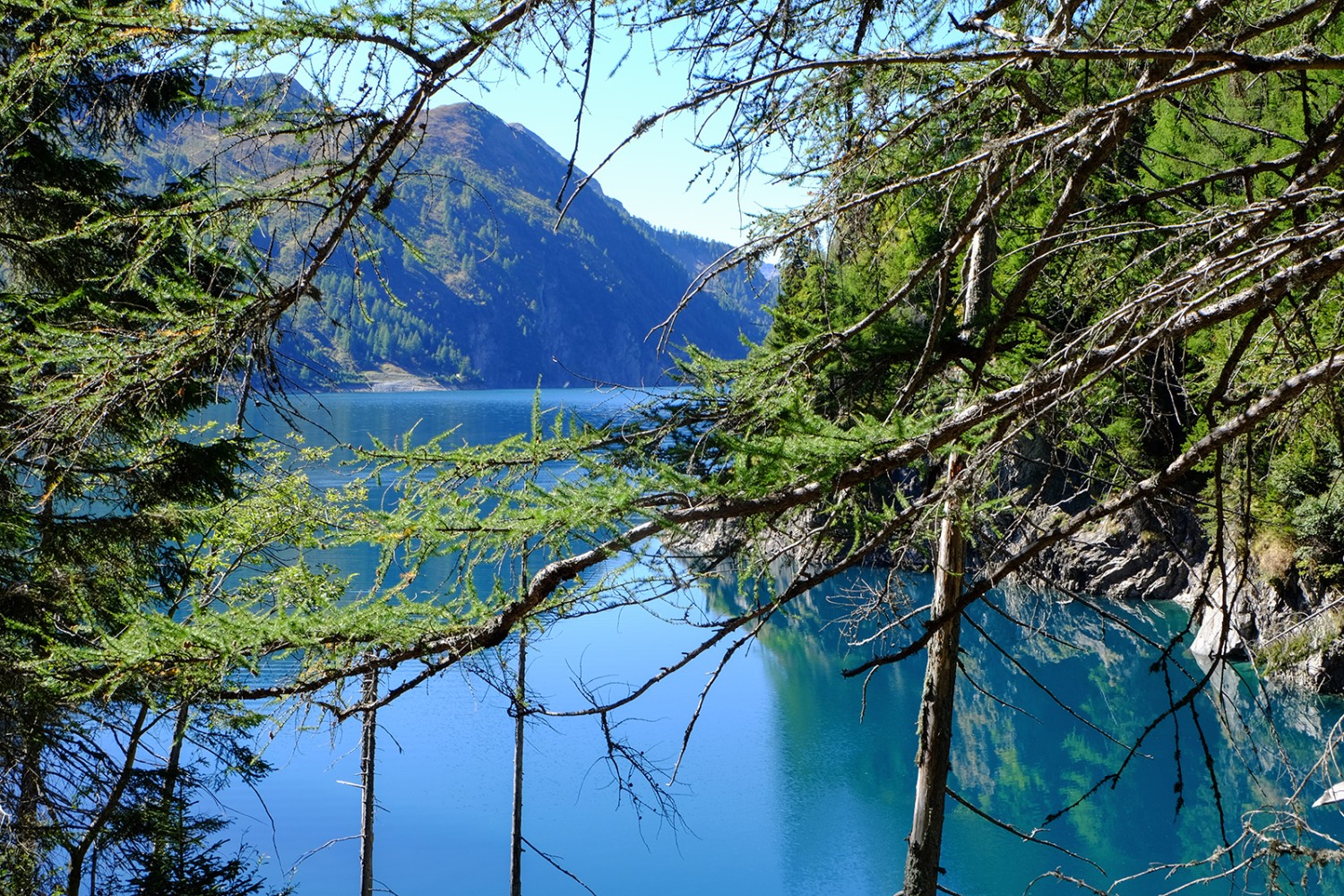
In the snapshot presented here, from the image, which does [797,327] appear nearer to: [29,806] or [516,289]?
[29,806]

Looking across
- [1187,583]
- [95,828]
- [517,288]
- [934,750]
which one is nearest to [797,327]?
[934,750]

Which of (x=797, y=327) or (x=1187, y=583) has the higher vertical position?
(x=1187, y=583)

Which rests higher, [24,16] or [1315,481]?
[1315,481]

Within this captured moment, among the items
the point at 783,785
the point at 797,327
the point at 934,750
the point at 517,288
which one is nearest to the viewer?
the point at 797,327

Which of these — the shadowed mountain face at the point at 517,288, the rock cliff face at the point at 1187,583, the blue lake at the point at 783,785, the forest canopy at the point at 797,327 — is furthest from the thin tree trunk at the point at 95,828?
the shadowed mountain face at the point at 517,288

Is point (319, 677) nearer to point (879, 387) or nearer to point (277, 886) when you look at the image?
point (879, 387)

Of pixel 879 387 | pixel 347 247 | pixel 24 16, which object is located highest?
pixel 24 16

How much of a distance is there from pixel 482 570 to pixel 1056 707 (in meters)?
11.2

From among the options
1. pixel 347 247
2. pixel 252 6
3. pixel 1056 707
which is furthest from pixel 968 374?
pixel 1056 707

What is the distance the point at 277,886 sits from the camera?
11.3 meters

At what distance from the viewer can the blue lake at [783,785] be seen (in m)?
11.7

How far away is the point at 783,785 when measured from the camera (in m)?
14.0

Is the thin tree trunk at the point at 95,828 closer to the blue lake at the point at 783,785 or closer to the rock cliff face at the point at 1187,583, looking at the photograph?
the blue lake at the point at 783,785

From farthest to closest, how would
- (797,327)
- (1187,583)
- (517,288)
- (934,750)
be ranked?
(517,288)
(1187,583)
(934,750)
(797,327)
